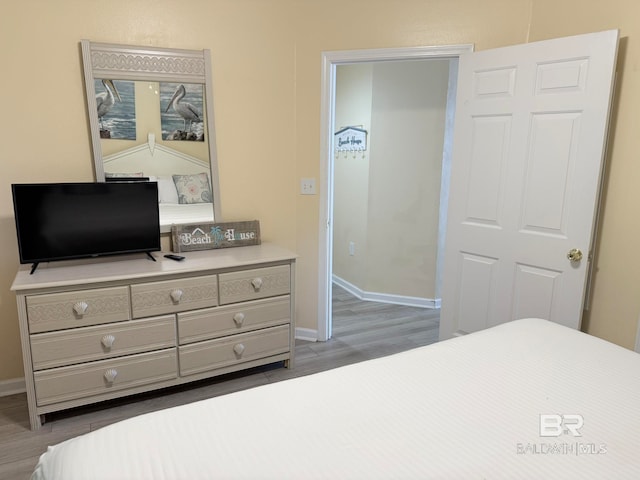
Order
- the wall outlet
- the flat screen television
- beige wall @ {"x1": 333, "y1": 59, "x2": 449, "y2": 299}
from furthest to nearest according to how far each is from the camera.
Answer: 1. beige wall @ {"x1": 333, "y1": 59, "x2": 449, "y2": 299}
2. the wall outlet
3. the flat screen television

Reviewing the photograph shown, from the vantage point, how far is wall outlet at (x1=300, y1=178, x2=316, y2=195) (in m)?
3.12

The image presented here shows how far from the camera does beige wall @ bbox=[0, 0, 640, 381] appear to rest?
2.26m

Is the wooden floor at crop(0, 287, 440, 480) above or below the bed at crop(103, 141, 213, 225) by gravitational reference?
below

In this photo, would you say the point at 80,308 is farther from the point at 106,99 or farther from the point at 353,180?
the point at 353,180

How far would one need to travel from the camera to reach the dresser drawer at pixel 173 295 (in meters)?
2.28

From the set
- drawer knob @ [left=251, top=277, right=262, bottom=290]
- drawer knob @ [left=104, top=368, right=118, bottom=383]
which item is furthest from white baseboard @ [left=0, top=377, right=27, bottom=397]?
drawer knob @ [left=251, top=277, right=262, bottom=290]

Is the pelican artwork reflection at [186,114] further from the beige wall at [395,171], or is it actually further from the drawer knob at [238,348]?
the beige wall at [395,171]

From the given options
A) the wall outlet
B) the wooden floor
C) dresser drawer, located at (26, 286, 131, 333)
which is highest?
the wall outlet

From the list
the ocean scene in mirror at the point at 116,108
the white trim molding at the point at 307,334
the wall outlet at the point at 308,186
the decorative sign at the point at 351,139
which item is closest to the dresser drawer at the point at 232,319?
the white trim molding at the point at 307,334

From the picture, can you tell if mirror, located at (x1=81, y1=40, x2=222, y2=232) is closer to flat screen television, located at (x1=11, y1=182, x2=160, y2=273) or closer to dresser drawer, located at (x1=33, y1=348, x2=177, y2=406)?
flat screen television, located at (x1=11, y1=182, x2=160, y2=273)

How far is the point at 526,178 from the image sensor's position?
2.48 meters

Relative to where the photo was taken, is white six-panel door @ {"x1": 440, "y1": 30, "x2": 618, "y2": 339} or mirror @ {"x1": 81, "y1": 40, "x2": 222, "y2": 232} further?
mirror @ {"x1": 81, "y1": 40, "x2": 222, "y2": 232}

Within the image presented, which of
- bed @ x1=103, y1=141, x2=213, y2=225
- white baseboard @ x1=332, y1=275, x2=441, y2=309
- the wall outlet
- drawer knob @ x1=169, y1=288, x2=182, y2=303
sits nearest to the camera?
drawer knob @ x1=169, y1=288, x2=182, y2=303

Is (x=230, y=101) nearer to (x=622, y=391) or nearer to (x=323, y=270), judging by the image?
(x=323, y=270)
